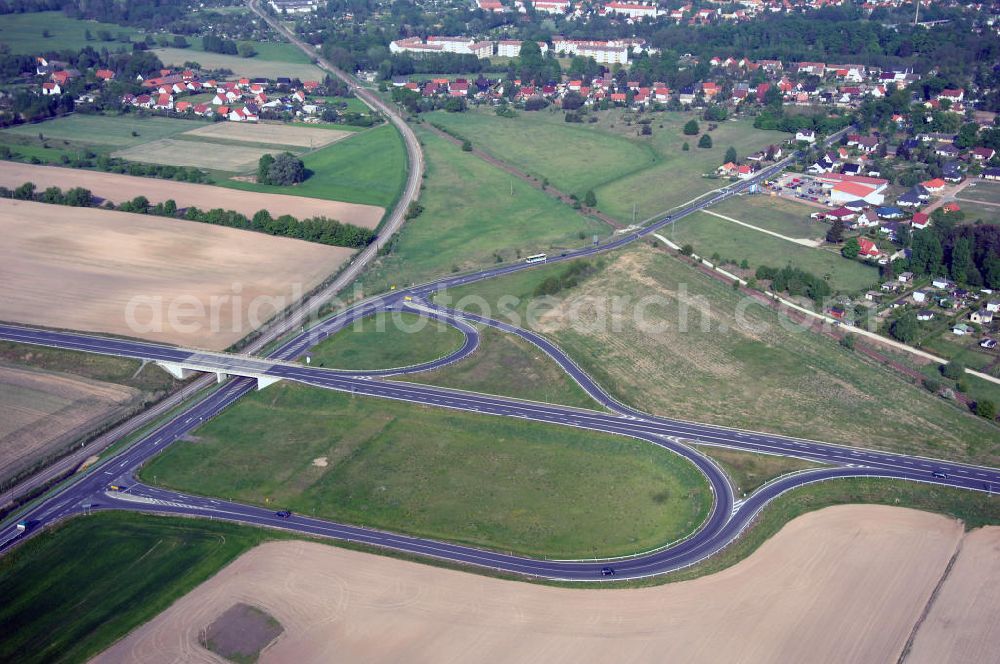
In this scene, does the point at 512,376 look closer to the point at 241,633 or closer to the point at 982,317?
the point at 241,633

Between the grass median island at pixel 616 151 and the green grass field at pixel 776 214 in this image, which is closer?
the green grass field at pixel 776 214

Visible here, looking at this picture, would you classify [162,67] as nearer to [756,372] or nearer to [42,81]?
[42,81]

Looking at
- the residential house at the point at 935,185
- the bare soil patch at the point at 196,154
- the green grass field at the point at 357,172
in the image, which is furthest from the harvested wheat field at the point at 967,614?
the bare soil patch at the point at 196,154

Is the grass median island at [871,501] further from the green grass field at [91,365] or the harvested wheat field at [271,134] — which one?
the harvested wheat field at [271,134]

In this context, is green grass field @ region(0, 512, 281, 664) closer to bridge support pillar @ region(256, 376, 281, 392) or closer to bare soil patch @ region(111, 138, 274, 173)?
bridge support pillar @ region(256, 376, 281, 392)

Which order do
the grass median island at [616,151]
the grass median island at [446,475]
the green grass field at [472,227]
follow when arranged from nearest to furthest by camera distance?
the grass median island at [446,475], the green grass field at [472,227], the grass median island at [616,151]

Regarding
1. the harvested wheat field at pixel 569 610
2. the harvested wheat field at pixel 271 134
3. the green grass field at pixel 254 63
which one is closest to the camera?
the harvested wheat field at pixel 569 610

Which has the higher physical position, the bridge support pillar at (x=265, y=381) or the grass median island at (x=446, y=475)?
the bridge support pillar at (x=265, y=381)

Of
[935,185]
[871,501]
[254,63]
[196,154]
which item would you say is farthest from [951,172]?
[254,63]
